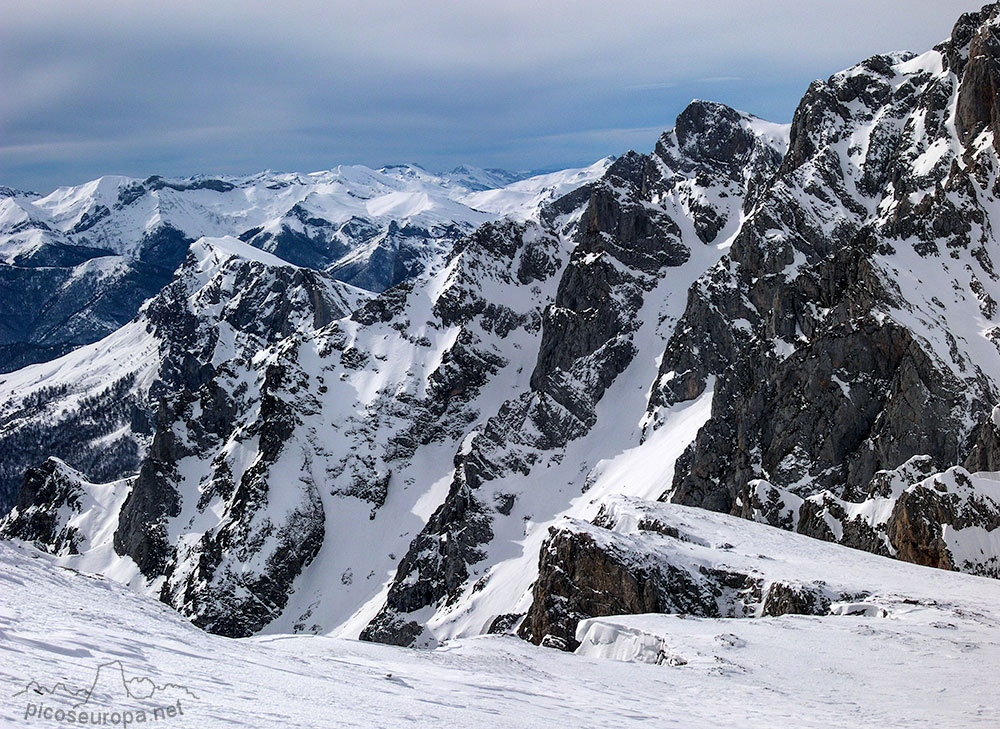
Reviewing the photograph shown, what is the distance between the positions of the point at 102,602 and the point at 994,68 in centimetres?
13057

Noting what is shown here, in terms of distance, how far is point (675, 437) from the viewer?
135 metres

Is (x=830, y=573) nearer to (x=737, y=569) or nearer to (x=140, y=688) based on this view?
(x=737, y=569)

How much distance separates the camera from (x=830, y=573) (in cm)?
5775

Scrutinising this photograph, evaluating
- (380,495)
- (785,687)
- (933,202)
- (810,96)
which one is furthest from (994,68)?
(380,495)

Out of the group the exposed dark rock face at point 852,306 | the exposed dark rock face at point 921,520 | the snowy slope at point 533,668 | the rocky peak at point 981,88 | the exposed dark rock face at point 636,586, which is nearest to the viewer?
the snowy slope at point 533,668
